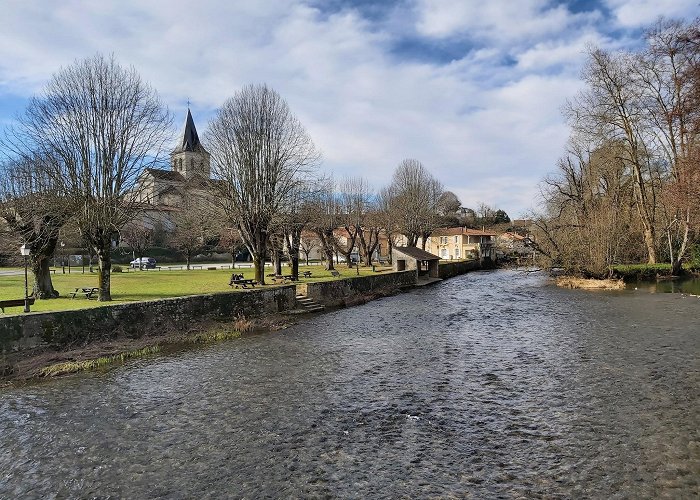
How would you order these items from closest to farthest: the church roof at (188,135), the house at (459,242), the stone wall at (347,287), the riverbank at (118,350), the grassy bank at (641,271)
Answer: the riverbank at (118,350) < the stone wall at (347,287) < the grassy bank at (641,271) < the church roof at (188,135) < the house at (459,242)

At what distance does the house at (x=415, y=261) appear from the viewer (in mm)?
46750

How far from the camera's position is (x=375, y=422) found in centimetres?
996

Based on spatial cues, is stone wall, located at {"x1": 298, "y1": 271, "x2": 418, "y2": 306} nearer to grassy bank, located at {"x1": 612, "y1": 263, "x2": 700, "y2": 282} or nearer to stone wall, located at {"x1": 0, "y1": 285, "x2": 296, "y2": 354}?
stone wall, located at {"x1": 0, "y1": 285, "x2": 296, "y2": 354}

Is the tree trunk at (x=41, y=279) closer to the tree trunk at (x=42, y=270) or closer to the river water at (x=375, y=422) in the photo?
the tree trunk at (x=42, y=270)

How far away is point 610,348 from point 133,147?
72.9ft

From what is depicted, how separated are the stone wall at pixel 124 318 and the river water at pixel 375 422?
2.20 metres

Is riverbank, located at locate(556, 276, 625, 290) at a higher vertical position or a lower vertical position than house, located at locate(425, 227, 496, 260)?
lower

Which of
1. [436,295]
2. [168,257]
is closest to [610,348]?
[436,295]

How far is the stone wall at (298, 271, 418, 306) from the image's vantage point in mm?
28497

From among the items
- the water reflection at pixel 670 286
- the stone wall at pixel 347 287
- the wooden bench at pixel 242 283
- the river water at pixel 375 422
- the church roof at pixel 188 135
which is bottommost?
Answer: the river water at pixel 375 422

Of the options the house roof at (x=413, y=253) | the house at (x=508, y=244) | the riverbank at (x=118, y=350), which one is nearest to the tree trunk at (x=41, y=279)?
the riverbank at (x=118, y=350)

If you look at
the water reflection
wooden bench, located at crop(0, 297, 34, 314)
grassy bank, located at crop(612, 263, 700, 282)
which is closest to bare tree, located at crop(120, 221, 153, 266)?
wooden bench, located at crop(0, 297, 34, 314)

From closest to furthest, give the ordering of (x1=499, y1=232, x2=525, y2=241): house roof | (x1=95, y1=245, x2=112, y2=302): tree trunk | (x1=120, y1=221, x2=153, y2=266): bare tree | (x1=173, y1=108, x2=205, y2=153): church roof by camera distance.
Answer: (x1=95, y1=245, x2=112, y2=302): tree trunk → (x1=120, y1=221, x2=153, y2=266): bare tree → (x1=173, y1=108, x2=205, y2=153): church roof → (x1=499, y1=232, x2=525, y2=241): house roof

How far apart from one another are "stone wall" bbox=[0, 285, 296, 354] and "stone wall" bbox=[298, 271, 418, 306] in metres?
4.04
